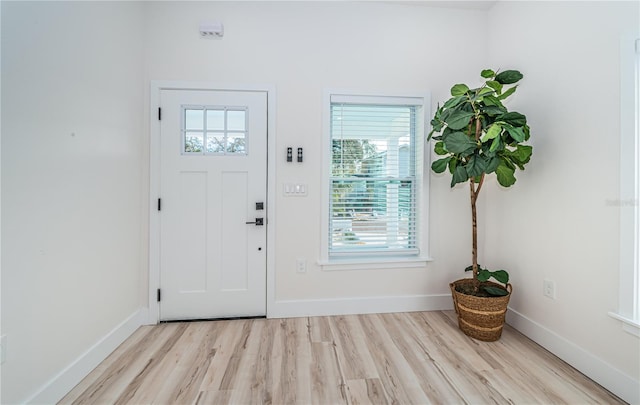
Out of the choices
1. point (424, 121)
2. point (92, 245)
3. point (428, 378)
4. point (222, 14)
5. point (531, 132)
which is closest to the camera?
point (428, 378)

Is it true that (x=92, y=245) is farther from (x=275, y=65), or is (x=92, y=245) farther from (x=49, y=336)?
(x=275, y=65)

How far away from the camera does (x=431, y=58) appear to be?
2551 millimetres

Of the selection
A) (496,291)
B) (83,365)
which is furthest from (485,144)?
(83,365)

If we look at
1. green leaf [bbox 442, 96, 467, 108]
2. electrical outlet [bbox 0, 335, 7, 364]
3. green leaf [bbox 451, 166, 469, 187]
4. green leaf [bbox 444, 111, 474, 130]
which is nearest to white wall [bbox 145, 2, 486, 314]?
green leaf [bbox 451, 166, 469, 187]

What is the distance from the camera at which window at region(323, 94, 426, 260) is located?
99.2 inches

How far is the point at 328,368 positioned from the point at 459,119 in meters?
1.96

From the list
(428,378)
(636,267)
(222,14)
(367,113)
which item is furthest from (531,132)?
(222,14)

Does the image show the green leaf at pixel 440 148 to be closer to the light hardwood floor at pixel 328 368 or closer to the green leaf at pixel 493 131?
the green leaf at pixel 493 131

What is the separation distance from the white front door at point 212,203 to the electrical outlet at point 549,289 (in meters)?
2.28

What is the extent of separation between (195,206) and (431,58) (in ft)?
8.65

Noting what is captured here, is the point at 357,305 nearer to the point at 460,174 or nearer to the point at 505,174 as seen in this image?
the point at 460,174

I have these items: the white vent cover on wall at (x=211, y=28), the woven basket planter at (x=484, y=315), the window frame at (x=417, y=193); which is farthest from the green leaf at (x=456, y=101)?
the white vent cover on wall at (x=211, y=28)

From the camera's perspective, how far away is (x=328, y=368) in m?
1.73

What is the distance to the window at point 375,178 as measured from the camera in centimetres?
252
